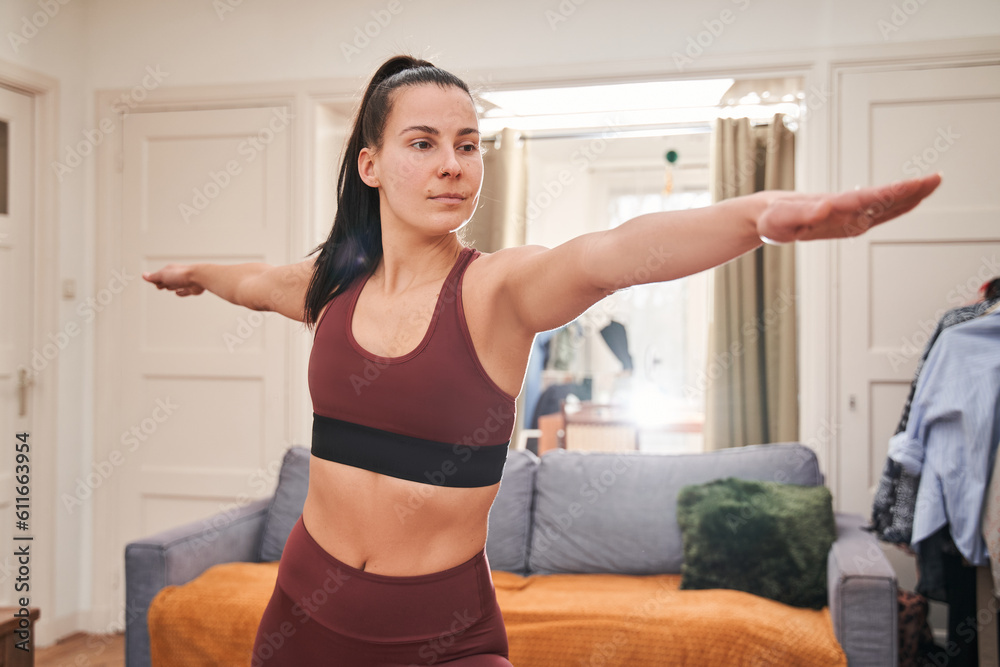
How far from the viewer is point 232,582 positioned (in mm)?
2602

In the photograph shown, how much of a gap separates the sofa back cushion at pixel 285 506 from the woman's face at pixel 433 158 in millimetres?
2213

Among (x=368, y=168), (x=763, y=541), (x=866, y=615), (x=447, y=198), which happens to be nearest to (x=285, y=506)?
(x=763, y=541)

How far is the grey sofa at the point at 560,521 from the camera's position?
8.39ft

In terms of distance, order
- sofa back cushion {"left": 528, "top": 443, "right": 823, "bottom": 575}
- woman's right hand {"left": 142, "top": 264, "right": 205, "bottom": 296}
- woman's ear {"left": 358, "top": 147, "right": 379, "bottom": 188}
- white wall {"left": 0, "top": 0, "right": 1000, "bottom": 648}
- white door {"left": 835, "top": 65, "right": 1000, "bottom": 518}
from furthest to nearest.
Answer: white wall {"left": 0, "top": 0, "right": 1000, "bottom": 648} → white door {"left": 835, "top": 65, "right": 1000, "bottom": 518} → sofa back cushion {"left": 528, "top": 443, "right": 823, "bottom": 575} → woman's right hand {"left": 142, "top": 264, "right": 205, "bottom": 296} → woman's ear {"left": 358, "top": 147, "right": 379, "bottom": 188}

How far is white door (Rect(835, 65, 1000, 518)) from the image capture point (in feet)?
9.86

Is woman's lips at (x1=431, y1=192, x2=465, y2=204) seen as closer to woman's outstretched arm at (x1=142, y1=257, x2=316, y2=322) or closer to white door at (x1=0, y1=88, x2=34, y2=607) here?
woman's outstretched arm at (x1=142, y1=257, x2=316, y2=322)

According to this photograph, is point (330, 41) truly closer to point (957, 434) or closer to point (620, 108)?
point (620, 108)

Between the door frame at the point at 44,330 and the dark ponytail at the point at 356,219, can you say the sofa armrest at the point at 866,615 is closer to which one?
the dark ponytail at the point at 356,219

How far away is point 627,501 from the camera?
286 cm

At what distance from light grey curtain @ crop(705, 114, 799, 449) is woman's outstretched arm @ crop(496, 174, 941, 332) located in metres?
2.88

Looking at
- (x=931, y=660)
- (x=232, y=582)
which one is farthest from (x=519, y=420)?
(x=931, y=660)

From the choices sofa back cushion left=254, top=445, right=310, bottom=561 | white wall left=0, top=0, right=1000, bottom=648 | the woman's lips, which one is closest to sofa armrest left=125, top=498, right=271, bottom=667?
sofa back cushion left=254, top=445, right=310, bottom=561

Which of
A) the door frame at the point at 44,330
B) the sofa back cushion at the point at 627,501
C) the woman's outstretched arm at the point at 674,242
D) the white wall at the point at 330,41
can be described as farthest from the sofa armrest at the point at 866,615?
the door frame at the point at 44,330

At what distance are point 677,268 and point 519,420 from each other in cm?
341
